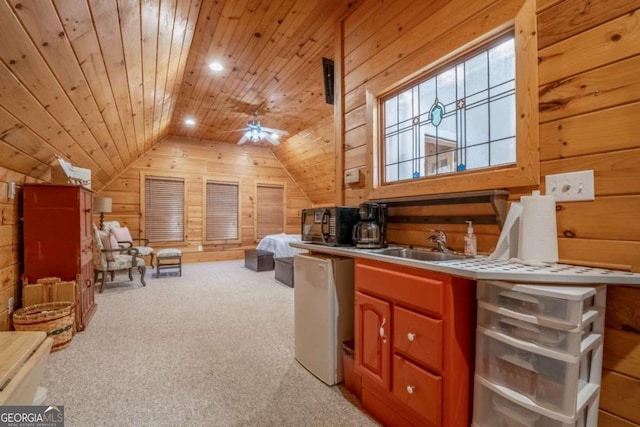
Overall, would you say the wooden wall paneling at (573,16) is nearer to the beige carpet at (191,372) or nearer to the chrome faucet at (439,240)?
the chrome faucet at (439,240)

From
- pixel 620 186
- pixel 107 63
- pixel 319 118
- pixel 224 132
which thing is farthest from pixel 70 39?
pixel 224 132

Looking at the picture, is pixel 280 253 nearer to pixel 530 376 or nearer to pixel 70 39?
pixel 70 39

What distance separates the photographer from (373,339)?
1.59m

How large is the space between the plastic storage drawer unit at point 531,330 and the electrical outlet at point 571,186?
0.46 meters

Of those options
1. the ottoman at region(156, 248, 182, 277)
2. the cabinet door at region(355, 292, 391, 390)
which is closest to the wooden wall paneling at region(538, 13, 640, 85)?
the cabinet door at region(355, 292, 391, 390)

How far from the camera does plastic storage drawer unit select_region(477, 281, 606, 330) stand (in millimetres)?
951

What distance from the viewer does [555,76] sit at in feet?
4.26

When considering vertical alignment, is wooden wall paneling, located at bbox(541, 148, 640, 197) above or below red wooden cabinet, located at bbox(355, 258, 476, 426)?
above

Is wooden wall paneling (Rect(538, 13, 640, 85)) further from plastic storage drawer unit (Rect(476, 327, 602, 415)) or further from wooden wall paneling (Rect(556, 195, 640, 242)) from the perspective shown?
plastic storage drawer unit (Rect(476, 327, 602, 415))

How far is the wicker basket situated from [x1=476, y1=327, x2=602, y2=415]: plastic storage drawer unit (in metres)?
3.05

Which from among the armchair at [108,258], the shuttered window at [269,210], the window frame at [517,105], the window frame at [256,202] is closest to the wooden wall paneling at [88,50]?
the armchair at [108,258]

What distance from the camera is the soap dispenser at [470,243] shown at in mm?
1553

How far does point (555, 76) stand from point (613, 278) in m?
0.88

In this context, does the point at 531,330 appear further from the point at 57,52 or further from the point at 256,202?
the point at 256,202
